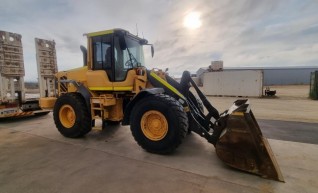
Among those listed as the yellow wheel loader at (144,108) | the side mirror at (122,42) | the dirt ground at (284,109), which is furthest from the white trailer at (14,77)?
the dirt ground at (284,109)

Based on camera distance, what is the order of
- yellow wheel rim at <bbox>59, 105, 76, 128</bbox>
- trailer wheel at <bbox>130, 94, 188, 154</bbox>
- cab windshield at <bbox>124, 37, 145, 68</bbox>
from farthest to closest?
yellow wheel rim at <bbox>59, 105, 76, 128</bbox> < cab windshield at <bbox>124, 37, 145, 68</bbox> < trailer wheel at <bbox>130, 94, 188, 154</bbox>

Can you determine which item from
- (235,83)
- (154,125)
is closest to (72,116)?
(154,125)

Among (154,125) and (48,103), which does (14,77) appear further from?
(154,125)

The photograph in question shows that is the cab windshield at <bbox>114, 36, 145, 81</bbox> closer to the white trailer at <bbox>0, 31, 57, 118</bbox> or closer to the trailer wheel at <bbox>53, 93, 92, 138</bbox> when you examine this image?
the trailer wheel at <bbox>53, 93, 92, 138</bbox>

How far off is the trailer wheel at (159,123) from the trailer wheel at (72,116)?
5.22 feet

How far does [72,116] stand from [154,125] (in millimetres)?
2647

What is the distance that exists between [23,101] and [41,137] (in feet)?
11.1

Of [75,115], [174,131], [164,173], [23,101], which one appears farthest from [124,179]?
[23,101]

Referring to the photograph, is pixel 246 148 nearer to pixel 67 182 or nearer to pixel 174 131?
pixel 174 131

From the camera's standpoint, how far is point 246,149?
9.86 feet

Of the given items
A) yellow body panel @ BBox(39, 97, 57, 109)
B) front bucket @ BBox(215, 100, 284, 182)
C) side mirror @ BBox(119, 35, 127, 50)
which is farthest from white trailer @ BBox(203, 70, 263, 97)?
yellow body panel @ BBox(39, 97, 57, 109)

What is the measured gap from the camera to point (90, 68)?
523 centimetres

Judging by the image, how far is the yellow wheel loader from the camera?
307cm

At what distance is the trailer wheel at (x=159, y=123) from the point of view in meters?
3.65
